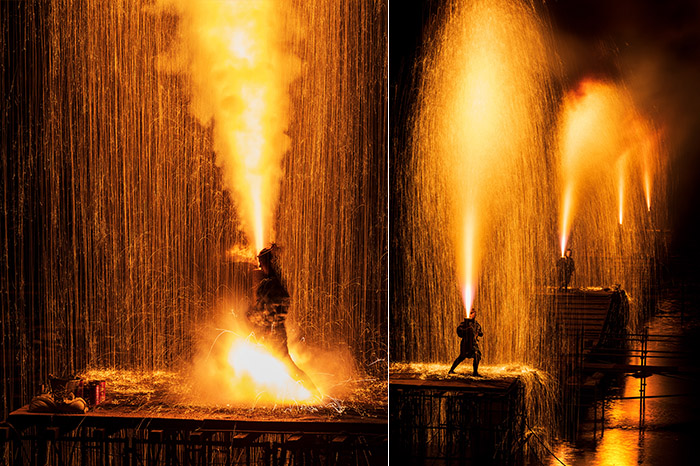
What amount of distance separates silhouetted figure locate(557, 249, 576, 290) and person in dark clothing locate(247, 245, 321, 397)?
16.6 ft

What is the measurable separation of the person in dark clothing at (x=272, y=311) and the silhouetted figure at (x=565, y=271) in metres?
5.06

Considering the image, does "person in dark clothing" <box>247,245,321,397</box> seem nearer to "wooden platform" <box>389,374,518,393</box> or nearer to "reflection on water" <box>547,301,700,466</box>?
"wooden platform" <box>389,374,518,393</box>

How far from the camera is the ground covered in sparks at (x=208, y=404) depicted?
10.5m

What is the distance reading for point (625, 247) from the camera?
1452 centimetres

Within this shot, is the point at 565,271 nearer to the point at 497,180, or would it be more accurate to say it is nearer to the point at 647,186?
the point at 647,186

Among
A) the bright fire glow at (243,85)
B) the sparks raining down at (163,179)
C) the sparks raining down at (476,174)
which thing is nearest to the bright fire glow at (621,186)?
the sparks raining down at (476,174)

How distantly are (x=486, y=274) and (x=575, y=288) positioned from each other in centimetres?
154

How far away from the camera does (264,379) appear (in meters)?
11.7

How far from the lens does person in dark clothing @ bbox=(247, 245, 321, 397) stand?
11531mm

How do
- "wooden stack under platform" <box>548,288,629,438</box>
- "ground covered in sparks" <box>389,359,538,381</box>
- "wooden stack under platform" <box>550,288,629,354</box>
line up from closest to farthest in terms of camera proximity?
1. "ground covered in sparks" <box>389,359,538,381</box>
2. "wooden stack under platform" <box>548,288,629,438</box>
3. "wooden stack under platform" <box>550,288,629,354</box>

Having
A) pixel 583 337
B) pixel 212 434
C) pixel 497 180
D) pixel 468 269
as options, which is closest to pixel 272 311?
pixel 212 434

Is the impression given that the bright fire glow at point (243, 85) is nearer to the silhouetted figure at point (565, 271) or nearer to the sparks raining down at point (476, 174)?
the sparks raining down at point (476, 174)

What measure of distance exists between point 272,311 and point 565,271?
569 centimetres

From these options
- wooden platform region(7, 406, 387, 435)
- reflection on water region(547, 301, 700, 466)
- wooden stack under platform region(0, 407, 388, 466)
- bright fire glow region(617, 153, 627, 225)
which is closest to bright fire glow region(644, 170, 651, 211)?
bright fire glow region(617, 153, 627, 225)
